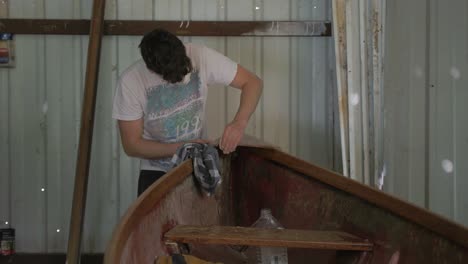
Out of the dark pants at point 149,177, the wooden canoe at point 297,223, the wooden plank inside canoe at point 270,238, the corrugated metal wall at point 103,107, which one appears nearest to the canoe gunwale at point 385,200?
the wooden canoe at point 297,223

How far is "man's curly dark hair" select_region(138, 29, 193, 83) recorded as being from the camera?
2217 millimetres

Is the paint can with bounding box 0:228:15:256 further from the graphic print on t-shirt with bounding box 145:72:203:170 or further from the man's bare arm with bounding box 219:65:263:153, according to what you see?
the man's bare arm with bounding box 219:65:263:153

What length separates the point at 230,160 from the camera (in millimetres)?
2795

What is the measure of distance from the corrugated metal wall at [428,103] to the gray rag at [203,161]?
3.85ft

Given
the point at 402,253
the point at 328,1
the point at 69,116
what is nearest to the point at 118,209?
the point at 69,116

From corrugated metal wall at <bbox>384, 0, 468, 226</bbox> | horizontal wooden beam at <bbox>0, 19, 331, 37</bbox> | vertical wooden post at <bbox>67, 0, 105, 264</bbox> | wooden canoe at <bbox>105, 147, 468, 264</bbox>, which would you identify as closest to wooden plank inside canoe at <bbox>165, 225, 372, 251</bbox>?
wooden canoe at <bbox>105, 147, 468, 264</bbox>

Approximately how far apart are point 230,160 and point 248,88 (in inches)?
15.4

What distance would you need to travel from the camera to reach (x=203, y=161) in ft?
7.15

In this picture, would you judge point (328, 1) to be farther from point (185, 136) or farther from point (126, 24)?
point (185, 136)

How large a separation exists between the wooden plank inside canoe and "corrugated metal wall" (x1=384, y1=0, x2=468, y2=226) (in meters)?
1.07

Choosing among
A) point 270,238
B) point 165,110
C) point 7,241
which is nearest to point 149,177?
point 165,110

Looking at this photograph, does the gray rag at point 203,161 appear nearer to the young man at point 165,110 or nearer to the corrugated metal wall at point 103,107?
the young man at point 165,110

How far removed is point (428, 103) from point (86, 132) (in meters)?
2.04

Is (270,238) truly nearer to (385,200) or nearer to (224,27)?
(385,200)
